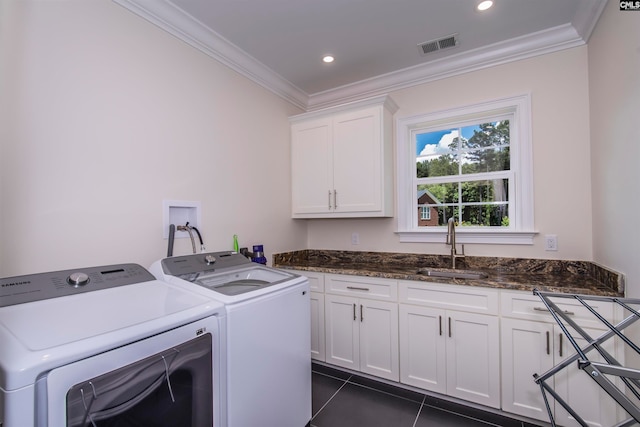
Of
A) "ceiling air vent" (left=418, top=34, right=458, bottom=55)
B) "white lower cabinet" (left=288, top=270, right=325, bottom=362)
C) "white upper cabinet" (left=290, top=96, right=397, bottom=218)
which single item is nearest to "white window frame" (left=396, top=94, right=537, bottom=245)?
"white upper cabinet" (left=290, top=96, right=397, bottom=218)

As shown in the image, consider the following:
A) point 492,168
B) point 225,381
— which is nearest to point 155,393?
point 225,381

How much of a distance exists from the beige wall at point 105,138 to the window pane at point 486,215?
6.40ft

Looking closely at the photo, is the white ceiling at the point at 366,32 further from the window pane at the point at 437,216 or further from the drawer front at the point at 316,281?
the drawer front at the point at 316,281

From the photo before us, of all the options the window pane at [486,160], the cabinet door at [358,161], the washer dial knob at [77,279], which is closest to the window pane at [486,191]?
the window pane at [486,160]

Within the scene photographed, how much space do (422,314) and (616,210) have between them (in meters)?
1.28

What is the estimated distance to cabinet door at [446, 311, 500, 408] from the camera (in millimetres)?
1894

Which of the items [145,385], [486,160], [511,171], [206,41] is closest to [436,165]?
[486,160]

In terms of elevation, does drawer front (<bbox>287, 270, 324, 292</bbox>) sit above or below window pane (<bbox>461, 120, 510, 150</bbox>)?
below

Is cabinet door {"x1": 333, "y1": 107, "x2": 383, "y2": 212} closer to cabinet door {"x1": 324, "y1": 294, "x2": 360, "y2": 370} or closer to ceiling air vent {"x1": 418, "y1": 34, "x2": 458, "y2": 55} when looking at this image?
ceiling air vent {"x1": 418, "y1": 34, "x2": 458, "y2": 55}

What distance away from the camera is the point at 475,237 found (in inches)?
97.7

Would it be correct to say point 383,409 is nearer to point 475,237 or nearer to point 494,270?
point 494,270

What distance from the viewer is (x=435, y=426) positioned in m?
1.83

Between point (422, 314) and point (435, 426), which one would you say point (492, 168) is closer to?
point (422, 314)

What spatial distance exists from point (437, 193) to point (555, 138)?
0.94 m
